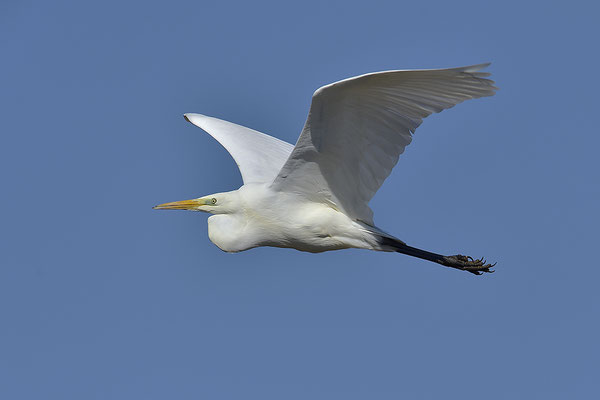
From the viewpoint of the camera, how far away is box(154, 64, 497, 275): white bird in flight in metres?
7.38

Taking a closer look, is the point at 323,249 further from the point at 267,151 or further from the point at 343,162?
the point at 267,151

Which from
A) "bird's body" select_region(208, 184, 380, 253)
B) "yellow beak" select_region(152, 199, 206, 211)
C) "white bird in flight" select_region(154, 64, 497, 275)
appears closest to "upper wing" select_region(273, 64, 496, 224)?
"white bird in flight" select_region(154, 64, 497, 275)

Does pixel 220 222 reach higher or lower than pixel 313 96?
lower

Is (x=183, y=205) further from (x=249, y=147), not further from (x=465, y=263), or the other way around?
(x=465, y=263)

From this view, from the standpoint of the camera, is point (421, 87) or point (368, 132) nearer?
point (421, 87)

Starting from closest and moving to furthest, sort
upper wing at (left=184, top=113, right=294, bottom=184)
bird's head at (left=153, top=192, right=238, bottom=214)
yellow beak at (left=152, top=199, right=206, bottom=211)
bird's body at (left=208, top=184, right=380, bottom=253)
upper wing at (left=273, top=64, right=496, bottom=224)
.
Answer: upper wing at (left=273, top=64, right=496, bottom=224)
bird's body at (left=208, top=184, right=380, bottom=253)
bird's head at (left=153, top=192, right=238, bottom=214)
yellow beak at (left=152, top=199, right=206, bottom=211)
upper wing at (left=184, top=113, right=294, bottom=184)

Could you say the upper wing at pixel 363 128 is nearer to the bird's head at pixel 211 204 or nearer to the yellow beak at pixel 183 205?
the bird's head at pixel 211 204

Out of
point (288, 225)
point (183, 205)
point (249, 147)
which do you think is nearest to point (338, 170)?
point (288, 225)

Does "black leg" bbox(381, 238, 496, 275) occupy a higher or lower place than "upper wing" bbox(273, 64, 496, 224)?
lower

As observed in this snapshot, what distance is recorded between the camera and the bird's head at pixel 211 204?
9.31m

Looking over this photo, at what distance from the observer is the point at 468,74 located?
707 cm

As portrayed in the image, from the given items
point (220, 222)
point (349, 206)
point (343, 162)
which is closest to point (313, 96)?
point (343, 162)

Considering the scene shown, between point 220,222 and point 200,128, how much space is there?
233 centimetres

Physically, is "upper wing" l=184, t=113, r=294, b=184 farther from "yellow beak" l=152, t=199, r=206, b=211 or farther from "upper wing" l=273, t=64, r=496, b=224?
"upper wing" l=273, t=64, r=496, b=224
